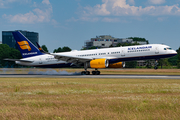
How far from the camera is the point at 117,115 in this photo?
973 centimetres

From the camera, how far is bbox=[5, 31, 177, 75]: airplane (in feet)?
137

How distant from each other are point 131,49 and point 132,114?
3374 centimetres

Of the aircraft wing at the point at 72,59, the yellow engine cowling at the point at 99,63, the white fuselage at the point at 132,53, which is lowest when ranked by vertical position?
the yellow engine cowling at the point at 99,63

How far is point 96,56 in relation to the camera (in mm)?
46000

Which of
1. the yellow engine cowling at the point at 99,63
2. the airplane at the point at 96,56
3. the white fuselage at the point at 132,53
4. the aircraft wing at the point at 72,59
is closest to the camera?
the white fuselage at the point at 132,53

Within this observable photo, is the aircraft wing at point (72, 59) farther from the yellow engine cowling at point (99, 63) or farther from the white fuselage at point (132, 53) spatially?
the white fuselage at point (132, 53)

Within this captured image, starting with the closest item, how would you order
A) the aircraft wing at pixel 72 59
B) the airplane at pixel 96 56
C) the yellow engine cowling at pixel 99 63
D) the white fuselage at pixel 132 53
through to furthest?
the white fuselage at pixel 132 53 → the airplane at pixel 96 56 → the yellow engine cowling at pixel 99 63 → the aircraft wing at pixel 72 59

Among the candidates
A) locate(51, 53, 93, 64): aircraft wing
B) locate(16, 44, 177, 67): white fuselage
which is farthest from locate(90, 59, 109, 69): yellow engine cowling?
locate(16, 44, 177, 67): white fuselage

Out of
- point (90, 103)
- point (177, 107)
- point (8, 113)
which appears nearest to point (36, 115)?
point (8, 113)

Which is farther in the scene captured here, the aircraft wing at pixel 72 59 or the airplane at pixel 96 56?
the aircraft wing at pixel 72 59

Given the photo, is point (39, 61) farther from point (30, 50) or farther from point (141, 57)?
point (141, 57)

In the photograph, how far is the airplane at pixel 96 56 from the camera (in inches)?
1649

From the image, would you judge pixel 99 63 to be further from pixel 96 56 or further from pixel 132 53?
pixel 132 53

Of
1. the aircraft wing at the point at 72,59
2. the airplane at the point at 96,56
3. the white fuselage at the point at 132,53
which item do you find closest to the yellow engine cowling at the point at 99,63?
the airplane at the point at 96,56
